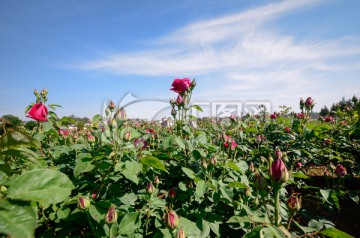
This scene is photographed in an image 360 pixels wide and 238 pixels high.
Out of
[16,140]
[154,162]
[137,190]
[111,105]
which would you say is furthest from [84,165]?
[16,140]

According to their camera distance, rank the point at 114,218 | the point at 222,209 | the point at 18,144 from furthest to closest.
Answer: the point at 222,209 → the point at 114,218 → the point at 18,144

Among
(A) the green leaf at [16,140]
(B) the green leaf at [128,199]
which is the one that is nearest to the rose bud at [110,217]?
(B) the green leaf at [128,199]

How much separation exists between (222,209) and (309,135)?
1681 millimetres

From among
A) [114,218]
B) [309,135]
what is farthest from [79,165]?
[309,135]

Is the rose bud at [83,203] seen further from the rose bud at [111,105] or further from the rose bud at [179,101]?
the rose bud at [179,101]

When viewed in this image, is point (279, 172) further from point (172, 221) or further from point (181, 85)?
point (181, 85)

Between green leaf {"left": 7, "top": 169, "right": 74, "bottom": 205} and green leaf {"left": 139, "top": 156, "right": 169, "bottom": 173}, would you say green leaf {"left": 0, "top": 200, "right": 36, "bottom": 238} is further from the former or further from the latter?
green leaf {"left": 139, "top": 156, "right": 169, "bottom": 173}

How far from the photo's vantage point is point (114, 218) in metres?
1.25

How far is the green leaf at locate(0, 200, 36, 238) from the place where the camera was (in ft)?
1.69

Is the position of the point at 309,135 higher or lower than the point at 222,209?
higher

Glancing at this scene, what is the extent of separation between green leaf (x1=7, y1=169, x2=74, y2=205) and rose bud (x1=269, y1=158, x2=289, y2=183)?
850 millimetres

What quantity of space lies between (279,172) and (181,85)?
153cm

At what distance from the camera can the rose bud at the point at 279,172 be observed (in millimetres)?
1002

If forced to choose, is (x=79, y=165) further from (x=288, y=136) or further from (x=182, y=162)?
(x=288, y=136)
